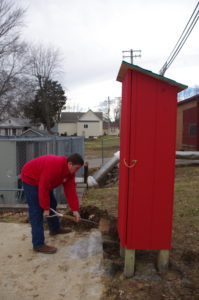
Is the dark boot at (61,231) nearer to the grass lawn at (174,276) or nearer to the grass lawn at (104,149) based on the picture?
the grass lawn at (174,276)

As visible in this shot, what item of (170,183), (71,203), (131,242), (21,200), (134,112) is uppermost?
(134,112)

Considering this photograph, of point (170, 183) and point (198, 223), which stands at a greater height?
point (170, 183)

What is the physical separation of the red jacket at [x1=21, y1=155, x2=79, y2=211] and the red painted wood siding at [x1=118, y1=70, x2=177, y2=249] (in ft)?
2.89

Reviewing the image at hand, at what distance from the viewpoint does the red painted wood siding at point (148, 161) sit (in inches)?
109

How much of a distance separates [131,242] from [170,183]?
75 centimetres

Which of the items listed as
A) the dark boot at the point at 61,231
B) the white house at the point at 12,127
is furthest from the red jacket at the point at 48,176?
the white house at the point at 12,127

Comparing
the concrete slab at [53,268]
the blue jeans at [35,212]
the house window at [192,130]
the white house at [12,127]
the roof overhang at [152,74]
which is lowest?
the concrete slab at [53,268]

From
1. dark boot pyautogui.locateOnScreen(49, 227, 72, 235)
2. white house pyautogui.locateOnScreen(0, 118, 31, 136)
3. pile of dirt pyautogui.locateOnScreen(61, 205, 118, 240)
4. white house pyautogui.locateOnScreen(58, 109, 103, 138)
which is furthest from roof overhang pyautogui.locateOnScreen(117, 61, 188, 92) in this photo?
white house pyautogui.locateOnScreen(58, 109, 103, 138)

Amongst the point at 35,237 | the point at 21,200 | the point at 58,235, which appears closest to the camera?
the point at 35,237

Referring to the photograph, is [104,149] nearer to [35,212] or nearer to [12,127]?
[35,212]

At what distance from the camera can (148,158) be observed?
2.83 m

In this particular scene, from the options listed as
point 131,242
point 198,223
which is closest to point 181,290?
point 131,242

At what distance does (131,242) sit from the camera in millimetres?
2957

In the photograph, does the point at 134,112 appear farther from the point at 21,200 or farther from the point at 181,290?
the point at 21,200
